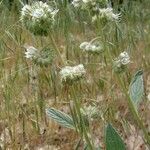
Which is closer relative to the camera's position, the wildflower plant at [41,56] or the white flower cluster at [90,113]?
the wildflower plant at [41,56]

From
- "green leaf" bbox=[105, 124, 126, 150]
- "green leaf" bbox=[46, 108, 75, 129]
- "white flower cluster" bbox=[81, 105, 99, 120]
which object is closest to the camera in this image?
"green leaf" bbox=[105, 124, 126, 150]

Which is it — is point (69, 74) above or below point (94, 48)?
below

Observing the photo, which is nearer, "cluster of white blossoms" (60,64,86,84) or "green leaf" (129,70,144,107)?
"cluster of white blossoms" (60,64,86,84)

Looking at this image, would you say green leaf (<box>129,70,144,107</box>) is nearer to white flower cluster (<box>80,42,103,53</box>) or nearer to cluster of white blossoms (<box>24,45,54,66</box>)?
white flower cluster (<box>80,42,103,53</box>)

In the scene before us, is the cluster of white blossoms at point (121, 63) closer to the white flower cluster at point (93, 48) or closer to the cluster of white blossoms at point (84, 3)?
the white flower cluster at point (93, 48)

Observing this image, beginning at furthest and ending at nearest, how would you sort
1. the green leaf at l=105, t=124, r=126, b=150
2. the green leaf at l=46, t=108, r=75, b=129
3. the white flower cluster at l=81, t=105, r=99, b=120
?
the white flower cluster at l=81, t=105, r=99, b=120 < the green leaf at l=46, t=108, r=75, b=129 < the green leaf at l=105, t=124, r=126, b=150

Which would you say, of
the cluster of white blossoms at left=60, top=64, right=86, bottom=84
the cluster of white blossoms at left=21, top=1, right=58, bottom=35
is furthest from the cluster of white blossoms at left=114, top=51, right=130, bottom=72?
the cluster of white blossoms at left=21, top=1, right=58, bottom=35

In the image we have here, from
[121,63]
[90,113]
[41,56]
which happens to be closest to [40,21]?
[41,56]

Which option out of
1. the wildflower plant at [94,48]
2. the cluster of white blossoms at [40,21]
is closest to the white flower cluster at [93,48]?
the wildflower plant at [94,48]

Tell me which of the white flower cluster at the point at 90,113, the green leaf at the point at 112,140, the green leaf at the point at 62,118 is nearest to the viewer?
the green leaf at the point at 112,140

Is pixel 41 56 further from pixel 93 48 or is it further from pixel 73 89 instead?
pixel 93 48
